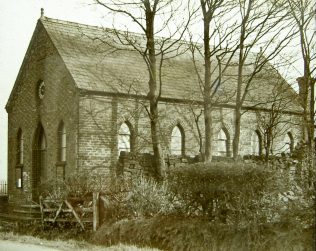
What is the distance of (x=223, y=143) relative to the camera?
2547 centimetres

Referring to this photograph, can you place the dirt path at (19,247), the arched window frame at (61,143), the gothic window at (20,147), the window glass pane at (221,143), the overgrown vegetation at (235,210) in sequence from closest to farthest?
the overgrown vegetation at (235,210)
the dirt path at (19,247)
the arched window frame at (61,143)
the window glass pane at (221,143)
the gothic window at (20,147)

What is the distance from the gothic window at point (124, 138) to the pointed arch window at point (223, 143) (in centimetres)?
525

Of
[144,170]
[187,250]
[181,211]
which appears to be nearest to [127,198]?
[181,211]

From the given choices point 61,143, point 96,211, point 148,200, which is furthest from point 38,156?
point 148,200

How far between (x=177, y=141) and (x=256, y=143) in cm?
520

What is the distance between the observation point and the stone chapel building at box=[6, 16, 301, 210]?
20.8 meters

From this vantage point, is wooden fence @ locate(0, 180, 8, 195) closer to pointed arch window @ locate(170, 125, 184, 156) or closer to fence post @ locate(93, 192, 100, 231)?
pointed arch window @ locate(170, 125, 184, 156)

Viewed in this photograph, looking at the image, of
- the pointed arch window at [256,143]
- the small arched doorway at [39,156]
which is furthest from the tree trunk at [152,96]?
the pointed arch window at [256,143]

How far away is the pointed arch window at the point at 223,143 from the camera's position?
25.2m

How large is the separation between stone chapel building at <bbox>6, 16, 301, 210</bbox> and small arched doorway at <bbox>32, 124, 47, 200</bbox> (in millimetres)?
46

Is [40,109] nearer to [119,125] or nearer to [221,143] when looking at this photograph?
[119,125]

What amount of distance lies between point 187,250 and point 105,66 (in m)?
13.2

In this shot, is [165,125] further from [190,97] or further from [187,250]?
[187,250]

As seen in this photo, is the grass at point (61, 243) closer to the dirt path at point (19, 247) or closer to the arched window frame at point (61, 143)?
the dirt path at point (19, 247)
